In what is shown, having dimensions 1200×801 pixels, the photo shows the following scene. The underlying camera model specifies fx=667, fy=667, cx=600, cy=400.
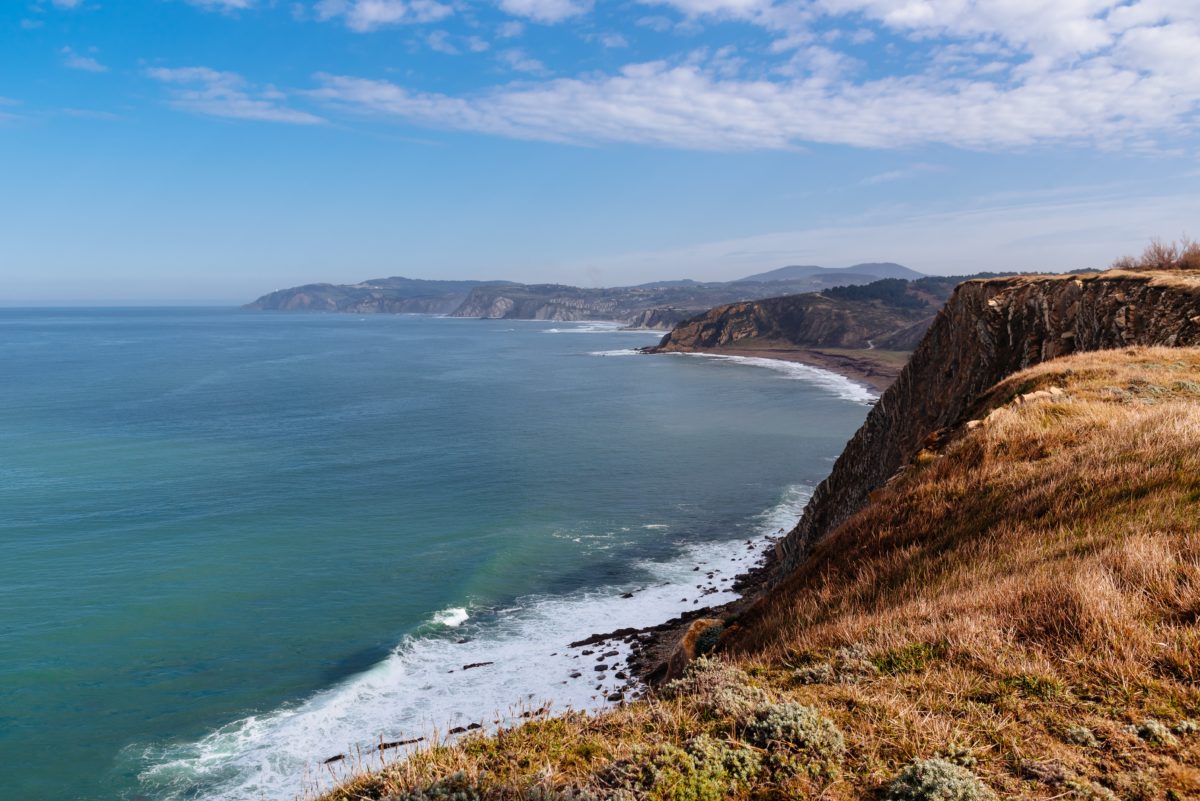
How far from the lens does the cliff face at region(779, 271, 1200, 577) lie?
25188 millimetres

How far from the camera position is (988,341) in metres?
30.4

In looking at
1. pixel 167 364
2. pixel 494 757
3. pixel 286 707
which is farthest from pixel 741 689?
pixel 167 364

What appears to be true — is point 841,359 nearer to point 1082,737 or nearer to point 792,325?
point 792,325

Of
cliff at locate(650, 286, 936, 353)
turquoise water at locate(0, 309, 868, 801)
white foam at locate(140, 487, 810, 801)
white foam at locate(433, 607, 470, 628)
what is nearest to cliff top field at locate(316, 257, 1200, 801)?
white foam at locate(140, 487, 810, 801)

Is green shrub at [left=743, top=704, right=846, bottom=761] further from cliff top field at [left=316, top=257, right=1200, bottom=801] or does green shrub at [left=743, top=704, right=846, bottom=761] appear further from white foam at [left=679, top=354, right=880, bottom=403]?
white foam at [left=679, top=354, right=880, bottom=403]

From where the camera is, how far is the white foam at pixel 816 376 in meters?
90.0

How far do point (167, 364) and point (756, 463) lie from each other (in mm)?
114212

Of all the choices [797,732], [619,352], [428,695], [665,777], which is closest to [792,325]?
[619,352]

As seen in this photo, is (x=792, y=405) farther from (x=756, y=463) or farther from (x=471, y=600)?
(x=471, y=600)

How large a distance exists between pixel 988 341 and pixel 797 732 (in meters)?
29.9

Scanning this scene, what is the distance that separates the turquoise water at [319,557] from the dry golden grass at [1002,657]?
48.6 ft

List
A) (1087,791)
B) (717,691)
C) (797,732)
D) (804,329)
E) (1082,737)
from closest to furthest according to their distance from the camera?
(1087,791)
(1082,737)
(797,732)
(717,691)
(804,329)

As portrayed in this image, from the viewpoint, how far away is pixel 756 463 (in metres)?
53.9

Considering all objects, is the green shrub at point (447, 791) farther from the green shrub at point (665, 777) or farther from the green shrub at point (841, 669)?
the green shrub at point (841, 669)
